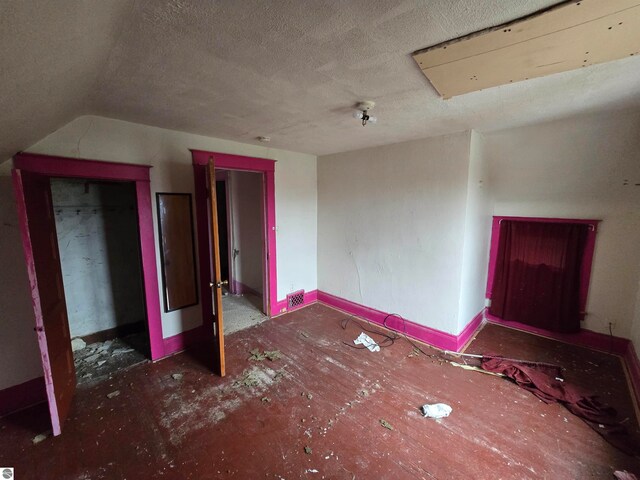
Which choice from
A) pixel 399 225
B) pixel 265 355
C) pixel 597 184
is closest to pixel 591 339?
pixel 597 184

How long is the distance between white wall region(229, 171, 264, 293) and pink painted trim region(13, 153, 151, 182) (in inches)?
71.4

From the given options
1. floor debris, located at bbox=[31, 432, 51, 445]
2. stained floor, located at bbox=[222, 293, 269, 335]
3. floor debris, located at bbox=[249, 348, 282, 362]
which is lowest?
floor debris, located at bbox=[31, 432, 51, 445]

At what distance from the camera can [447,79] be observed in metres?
1.55

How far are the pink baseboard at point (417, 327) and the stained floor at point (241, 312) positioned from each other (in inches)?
47.8

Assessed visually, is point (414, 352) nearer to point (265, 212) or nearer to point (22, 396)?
point (265, 212)

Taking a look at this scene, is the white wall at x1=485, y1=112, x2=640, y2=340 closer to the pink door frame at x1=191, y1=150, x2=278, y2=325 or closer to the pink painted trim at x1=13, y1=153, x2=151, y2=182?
the pink door frame at x1=191, y1=150, x2=278, y2=325

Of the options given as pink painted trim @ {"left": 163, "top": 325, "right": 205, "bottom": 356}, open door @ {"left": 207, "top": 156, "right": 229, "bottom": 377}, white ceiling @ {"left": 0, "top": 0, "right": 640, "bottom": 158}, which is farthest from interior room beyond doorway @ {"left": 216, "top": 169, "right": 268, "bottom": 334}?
white ceiling @ {"left": 0, "top": 0, "right": 640, "bottom": 158}

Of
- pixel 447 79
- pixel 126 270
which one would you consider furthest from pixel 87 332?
pixel 447 79

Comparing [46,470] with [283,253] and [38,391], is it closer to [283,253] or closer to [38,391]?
[38,391]

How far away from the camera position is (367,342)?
3129mm

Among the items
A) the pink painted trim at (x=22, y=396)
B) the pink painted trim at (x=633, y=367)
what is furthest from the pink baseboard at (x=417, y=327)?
the pink painted trim at (x=22, y=396)

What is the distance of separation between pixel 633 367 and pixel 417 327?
193 cm

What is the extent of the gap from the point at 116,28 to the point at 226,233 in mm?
4057

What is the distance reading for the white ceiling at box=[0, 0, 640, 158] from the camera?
988 mm
